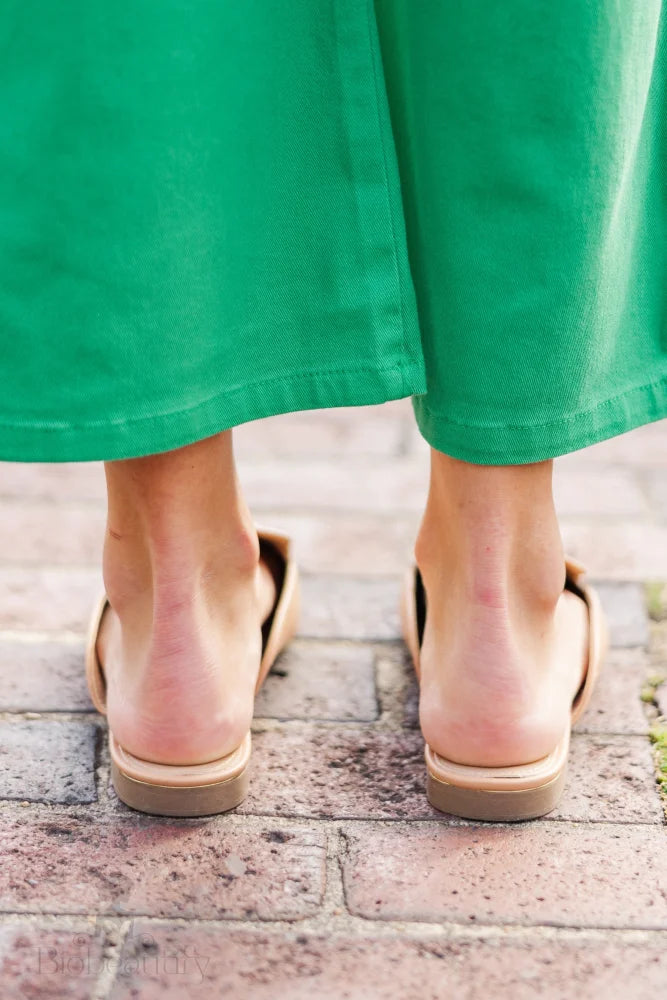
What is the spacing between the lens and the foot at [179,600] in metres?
0.97

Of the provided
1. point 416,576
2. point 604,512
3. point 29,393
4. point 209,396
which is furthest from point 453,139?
point 604,512

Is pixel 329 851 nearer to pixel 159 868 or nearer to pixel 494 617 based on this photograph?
pixel 159 868

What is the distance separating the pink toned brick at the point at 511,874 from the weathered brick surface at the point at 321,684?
22 centimetres

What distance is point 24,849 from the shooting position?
999 millimetres

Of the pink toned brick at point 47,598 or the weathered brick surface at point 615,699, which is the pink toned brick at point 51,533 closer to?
the pink toned brick at point 47,598

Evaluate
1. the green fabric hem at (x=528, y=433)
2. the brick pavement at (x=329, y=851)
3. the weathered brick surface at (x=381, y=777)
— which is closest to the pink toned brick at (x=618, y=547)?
the brick pavement at (x=329, y=851)

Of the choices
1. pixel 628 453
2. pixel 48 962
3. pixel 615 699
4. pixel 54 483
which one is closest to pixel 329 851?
pixel 48 962

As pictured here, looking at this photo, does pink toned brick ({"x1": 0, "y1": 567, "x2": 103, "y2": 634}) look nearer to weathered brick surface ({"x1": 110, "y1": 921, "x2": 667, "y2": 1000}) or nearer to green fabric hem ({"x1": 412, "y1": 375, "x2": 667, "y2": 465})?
weathered brick surface ({"x1": 110, "y1": 921, "x2": 667, "y2": 1000})

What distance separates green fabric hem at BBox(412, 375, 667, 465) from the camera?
0.89 m

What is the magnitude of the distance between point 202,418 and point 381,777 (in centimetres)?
47

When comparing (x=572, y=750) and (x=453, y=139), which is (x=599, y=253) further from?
(x=572, y=750)

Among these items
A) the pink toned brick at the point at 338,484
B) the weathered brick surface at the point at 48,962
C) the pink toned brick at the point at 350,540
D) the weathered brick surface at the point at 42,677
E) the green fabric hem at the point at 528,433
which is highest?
the green fabric hem at the point at 528,433

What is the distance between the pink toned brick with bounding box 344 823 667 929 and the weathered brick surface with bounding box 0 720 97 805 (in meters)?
0.30

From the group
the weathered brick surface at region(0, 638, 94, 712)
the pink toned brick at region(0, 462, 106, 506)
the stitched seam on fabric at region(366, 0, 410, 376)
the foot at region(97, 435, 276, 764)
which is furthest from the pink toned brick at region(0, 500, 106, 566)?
the stitched seam on fabric at region(366, 0, 410, 376)
